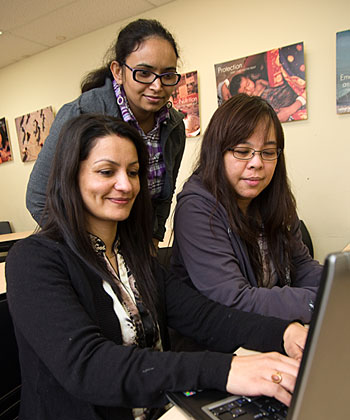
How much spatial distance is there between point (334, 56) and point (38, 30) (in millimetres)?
2470

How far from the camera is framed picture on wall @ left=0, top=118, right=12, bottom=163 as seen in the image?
4.34 metres

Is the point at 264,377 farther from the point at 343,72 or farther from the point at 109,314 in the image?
the point at 343,72

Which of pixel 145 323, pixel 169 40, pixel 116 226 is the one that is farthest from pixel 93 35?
pixel 145 323

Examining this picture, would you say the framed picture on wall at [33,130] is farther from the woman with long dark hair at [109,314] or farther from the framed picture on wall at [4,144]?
the woman with long dark hair at [109,314]

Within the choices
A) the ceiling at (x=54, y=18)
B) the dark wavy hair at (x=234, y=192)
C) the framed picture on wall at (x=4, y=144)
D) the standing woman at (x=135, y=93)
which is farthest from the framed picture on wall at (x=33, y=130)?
the dark wavy hair at (x=234, y=192)

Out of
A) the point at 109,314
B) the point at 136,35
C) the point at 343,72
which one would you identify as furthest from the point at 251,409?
the point at 343,72

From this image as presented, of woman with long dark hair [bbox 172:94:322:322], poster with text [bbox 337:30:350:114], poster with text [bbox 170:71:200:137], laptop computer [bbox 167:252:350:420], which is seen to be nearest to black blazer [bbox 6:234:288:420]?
woman with long dark hair [bbox 172:94:322:322]

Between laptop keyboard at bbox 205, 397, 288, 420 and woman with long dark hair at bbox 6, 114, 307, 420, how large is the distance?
15mm

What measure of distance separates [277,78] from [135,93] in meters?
1.47

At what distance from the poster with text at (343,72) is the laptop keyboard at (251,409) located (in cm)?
209

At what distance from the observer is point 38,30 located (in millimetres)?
3287

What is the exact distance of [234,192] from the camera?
122 cm

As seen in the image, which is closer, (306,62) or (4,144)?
(306,62)

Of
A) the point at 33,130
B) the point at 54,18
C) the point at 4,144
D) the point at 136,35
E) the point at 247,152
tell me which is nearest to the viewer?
the point at 247,152
